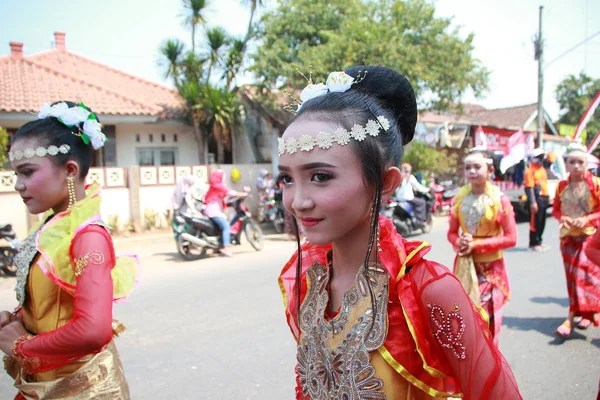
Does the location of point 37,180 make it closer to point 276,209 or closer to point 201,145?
point 276,209

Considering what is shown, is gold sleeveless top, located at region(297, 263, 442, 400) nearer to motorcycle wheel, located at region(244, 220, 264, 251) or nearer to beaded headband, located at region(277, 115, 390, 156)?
beaded headband, located at region(277, 115, 390, 156)

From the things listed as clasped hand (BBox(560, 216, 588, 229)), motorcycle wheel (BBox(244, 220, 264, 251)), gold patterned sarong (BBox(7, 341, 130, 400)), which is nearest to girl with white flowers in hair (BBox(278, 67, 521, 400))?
gold patterned sarong (BBox(7, 341, 130, 400))

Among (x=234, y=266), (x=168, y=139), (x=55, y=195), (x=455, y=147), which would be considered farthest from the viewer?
(x=455, y=147)

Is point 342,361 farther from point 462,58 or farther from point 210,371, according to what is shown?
point 462,58

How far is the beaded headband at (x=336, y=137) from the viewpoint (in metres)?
1.39

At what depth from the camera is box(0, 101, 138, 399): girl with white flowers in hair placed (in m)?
1.76

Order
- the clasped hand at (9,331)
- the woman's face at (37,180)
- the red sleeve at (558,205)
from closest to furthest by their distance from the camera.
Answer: the clasped hand at (9,331) → the woman's face at (37,180) → the red sleeve at (558,205)

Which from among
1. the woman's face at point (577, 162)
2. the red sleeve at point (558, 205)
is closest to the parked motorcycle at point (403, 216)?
the red sleeve at point (558, 205)

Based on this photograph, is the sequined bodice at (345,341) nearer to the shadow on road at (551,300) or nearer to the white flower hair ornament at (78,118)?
the white flower hair ornament at (78,118)

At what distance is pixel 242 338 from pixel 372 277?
3.57 meters

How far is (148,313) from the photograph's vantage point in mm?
5660

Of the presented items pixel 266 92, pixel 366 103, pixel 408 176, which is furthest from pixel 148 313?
pixel 266 92

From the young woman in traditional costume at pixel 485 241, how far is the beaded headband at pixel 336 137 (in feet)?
8.74

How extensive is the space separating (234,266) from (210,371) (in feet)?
13.7
